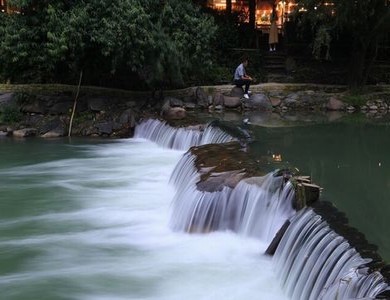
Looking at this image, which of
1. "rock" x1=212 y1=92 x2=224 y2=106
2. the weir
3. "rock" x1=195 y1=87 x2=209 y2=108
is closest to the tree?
"rock" x1=212 y1=92 x2=224 y2=106

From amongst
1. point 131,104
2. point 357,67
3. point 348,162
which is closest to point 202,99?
point 131,104

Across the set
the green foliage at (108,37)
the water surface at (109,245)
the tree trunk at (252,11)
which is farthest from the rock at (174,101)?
the tree trunk at (252,11)

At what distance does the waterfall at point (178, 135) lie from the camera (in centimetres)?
1416

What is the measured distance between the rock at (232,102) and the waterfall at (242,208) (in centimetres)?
1002

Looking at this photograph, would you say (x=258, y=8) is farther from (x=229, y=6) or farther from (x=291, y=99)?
(x=291, y=99)

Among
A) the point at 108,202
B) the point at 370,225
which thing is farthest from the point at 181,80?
the point at 370,225

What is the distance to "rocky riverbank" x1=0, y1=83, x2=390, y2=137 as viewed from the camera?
57.5ft

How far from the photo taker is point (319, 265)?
6367 mm

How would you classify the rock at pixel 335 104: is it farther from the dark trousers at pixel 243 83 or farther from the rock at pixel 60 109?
the rock at pixel 60 109

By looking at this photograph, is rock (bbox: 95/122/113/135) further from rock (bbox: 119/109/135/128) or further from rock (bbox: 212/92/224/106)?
rock (bbox: 212/92/224/106)

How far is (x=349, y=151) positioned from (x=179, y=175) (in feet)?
Answer: 14.6

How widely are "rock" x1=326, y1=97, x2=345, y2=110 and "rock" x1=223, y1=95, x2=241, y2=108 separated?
3.17 metres

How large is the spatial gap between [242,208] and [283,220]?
871 millimetres

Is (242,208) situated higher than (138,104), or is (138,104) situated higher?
(138,104)
